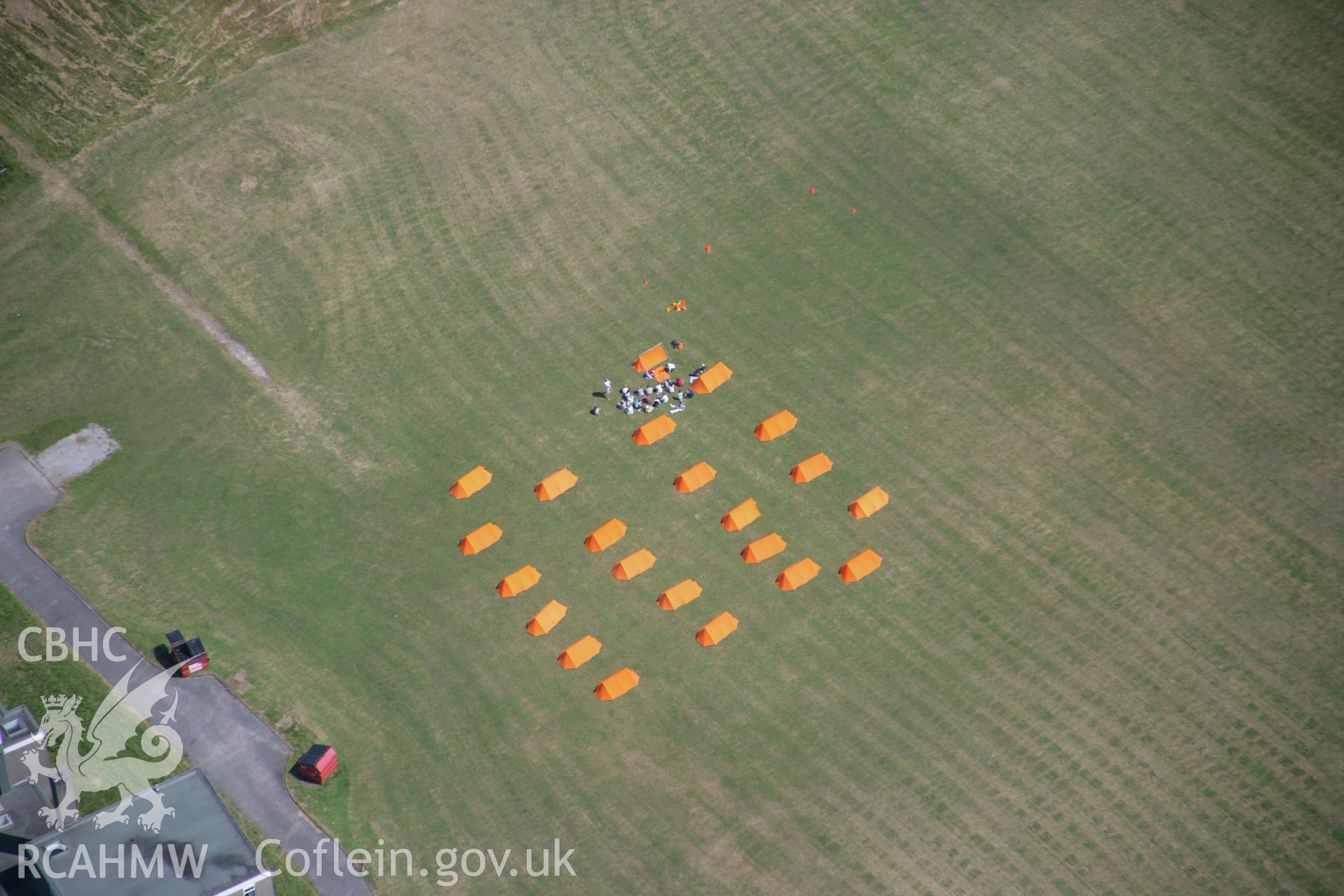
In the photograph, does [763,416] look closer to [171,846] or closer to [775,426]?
[775,426]

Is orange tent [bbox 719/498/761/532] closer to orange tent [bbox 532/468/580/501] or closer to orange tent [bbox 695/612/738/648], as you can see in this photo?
orange tent [bbox 695/612/738/648]

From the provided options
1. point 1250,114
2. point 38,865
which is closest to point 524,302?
point 38,865

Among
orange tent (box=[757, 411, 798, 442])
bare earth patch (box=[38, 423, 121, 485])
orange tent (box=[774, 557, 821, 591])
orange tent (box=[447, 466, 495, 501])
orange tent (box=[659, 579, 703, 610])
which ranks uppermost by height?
bare earth patch (box=[38, 423, 121, 485])

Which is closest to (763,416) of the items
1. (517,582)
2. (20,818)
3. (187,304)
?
(517,582)

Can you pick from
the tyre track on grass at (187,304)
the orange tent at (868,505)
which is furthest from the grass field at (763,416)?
the orange tent at (868,505)

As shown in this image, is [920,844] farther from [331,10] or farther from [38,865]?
[331,10]

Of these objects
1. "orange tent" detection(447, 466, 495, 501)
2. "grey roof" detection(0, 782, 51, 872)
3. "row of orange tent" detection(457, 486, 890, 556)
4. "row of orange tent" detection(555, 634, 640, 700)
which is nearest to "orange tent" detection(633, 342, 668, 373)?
"row of orange tent" detection(457, 486, 890, 556)

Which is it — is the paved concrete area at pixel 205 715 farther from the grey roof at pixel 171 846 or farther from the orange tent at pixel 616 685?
the orange tent at pixel 616 685

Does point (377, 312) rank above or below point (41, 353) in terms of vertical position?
below
